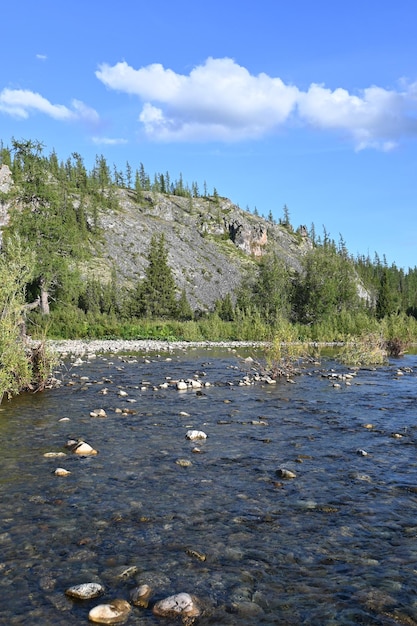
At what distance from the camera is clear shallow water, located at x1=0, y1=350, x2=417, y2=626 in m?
4.23

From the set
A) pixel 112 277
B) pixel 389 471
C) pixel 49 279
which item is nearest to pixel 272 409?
pixel 389 471

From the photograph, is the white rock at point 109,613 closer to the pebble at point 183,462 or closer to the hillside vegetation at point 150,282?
the pebble at point 183,462

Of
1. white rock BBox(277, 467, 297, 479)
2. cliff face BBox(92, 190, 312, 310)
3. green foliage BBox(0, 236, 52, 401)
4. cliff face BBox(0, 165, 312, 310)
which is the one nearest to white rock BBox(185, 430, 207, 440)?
white rock BBox(277, 467, 297, 479)

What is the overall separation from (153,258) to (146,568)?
65.7 metres

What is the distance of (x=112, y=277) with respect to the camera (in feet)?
358

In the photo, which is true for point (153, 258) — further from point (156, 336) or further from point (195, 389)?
point (195, 389)

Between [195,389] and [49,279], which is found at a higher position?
[49,279]

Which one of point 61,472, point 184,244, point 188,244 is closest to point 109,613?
point 61,472

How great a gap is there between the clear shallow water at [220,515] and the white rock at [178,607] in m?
0.11

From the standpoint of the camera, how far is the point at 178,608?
3.98 meters

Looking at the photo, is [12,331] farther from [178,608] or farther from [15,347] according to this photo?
[178,608]

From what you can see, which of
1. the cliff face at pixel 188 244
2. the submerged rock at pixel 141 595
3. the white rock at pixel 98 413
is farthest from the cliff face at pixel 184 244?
the submerged rock at pixel 141 595

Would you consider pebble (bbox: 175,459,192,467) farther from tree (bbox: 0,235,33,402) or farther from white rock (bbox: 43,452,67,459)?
tree (bbox: 0,235,33,402)

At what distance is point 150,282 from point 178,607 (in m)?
64.1
